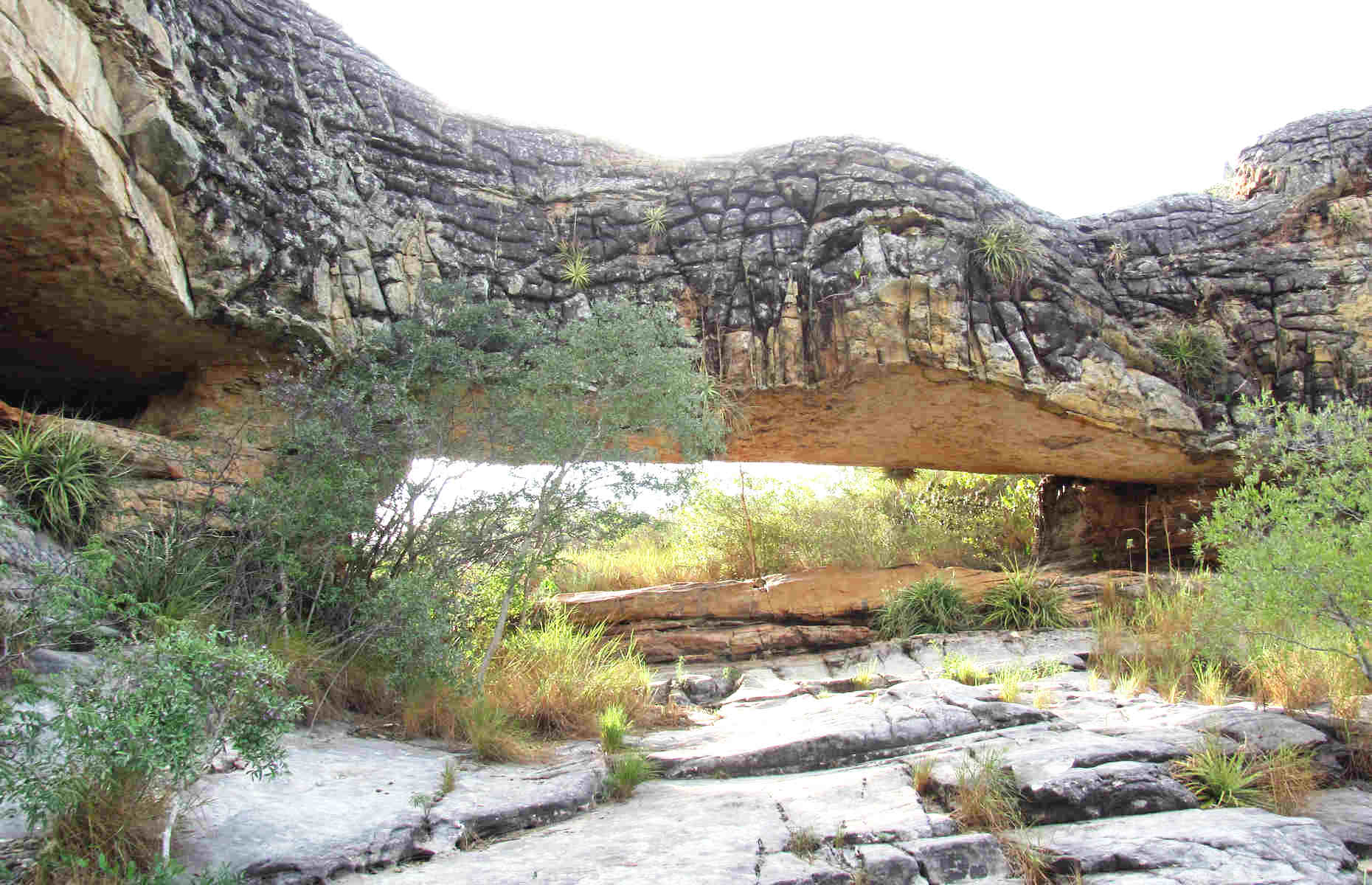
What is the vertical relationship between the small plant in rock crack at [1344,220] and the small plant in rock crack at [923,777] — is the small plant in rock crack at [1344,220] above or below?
above

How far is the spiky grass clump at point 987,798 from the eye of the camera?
446 cm

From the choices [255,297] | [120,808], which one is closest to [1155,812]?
[120,808]

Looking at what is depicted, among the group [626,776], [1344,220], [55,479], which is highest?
[1344,220]

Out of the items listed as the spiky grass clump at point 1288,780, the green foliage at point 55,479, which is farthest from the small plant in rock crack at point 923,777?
the green foliage at point 55,479

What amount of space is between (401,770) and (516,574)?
76.9 inches

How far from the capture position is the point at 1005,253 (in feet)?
31.8

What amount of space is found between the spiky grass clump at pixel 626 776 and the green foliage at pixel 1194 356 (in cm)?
822

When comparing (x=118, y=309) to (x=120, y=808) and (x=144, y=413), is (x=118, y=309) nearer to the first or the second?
(x=144, y=413)

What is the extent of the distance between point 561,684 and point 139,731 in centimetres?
374

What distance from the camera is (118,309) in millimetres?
7062

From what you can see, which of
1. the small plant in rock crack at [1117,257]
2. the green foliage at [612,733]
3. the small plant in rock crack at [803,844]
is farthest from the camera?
the small plant in rock crack at [1117,257]

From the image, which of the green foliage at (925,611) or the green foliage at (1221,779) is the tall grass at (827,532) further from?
the green foliage at (1221,779)

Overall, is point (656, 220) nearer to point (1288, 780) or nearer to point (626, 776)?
point (626, 776)

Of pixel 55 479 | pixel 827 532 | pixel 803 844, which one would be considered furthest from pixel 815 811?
pixel 827 532
